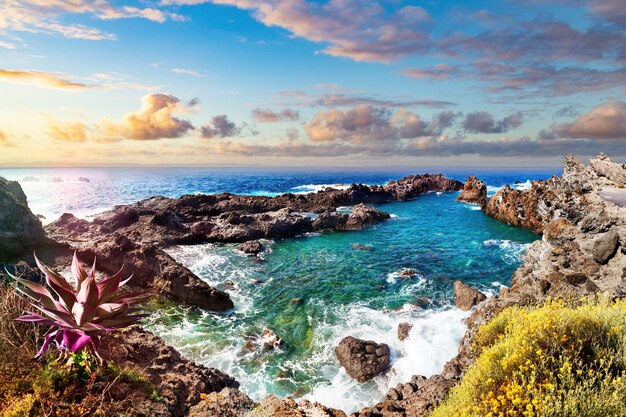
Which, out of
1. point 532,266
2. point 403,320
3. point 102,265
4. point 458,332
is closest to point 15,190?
point 102,265

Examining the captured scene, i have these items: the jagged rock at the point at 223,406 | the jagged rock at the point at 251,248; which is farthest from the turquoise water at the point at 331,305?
the jagged rock at the point at 223,406

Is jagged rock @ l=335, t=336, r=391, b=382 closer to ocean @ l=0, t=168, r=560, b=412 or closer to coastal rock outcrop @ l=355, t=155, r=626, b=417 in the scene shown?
ocean @ l=0, t=168, r=560, b=412

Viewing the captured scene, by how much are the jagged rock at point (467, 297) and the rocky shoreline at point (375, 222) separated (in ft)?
0.25

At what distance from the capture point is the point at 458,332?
16734 mm

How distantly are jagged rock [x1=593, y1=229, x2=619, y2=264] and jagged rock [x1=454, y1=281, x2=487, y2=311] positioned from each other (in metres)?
6.23

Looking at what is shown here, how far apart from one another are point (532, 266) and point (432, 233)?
21586 millimetres

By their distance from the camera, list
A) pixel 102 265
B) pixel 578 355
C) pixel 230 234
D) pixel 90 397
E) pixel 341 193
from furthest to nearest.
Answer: pixel 341 193, pixel 230 234, pixel 102 265, pixel 578 355, pixel 90 397

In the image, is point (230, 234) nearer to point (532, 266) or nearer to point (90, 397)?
point (532, 266)

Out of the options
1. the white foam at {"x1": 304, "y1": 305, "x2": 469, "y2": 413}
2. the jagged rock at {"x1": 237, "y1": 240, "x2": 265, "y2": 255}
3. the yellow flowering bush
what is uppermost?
the yellow flowering bush

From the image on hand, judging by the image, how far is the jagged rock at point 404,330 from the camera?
16234mm

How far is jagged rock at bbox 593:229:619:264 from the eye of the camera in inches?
582

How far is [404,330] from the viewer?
16422 mm

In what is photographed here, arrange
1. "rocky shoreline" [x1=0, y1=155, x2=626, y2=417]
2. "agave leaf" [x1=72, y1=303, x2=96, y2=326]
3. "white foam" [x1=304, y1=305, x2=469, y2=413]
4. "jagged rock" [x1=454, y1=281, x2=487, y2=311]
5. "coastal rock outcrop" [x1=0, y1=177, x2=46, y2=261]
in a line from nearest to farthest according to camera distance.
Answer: "agave leaf" [x1=72, y1=303, x2=96, y2=326] → "rocky shoreline" [x1=0, y1=155, x2=626, y2=417] → "white foam" [x1=304, y1=305, x2=469, y2=413] → "coastal rock outcrop" [x1=0, y1=177, x2=46, y2=261] → "jagged rock" [x1=454, y1=281, x2=487, y2=311]

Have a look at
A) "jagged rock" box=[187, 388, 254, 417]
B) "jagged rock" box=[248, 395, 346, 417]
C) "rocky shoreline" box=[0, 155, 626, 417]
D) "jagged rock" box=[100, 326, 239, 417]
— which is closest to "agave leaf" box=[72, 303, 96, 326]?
"jagged rock" box=[100, 326, 239, 417]
